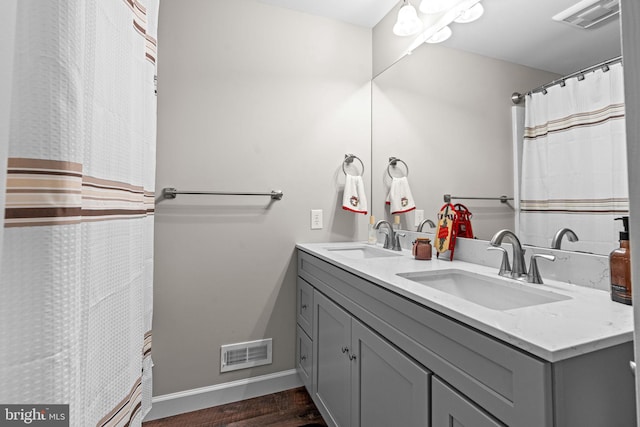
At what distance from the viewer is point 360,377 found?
1146 mm

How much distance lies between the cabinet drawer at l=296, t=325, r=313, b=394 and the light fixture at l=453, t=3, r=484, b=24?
1.80m

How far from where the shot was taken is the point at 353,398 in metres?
1.18

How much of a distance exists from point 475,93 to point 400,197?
724mm

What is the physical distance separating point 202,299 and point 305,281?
585 millimetres

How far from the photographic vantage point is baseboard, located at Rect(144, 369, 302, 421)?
1618 millimetres

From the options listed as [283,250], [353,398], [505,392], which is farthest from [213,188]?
[505,392]

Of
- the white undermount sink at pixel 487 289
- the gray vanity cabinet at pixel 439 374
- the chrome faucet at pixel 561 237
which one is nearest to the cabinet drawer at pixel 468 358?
the gray vanity cabinet at pixel 439 374

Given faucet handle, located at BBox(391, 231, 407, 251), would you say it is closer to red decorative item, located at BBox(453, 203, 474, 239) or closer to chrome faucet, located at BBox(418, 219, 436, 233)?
chrome faucet, located at BBox(418, 219, 436, 233)

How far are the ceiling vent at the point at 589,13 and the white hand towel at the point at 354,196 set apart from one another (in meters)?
1.21

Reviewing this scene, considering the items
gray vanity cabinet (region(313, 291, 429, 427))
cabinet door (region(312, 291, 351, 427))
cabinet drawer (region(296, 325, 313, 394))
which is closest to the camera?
gray vanity cabinet (region(313, 291, 429, 427))

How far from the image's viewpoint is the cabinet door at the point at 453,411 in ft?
2.17

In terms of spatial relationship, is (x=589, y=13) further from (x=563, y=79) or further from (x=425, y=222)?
(x=425, y=222)

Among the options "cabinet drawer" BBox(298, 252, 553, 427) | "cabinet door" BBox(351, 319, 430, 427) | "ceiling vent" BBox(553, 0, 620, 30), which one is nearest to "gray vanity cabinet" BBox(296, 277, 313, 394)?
"cabinet door" BBox(351, 319, 430, 427)

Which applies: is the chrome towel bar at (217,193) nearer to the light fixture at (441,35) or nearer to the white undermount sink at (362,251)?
the white undermount sink at (362,251)
